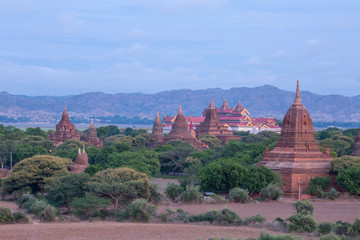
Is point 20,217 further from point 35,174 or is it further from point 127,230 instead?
point 35,174

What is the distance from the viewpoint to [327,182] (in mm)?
48938

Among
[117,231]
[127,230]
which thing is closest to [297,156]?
[127,230]

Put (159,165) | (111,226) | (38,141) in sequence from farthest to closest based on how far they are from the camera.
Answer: (38,141), (159,165), (111,226)

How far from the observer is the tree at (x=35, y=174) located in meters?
48.8

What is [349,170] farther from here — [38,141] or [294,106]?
[38,141]

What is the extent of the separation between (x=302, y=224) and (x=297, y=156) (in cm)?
1459

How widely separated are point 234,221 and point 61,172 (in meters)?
17.3

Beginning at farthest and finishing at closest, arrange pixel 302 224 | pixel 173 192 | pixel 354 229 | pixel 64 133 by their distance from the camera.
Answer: pixel 64 133
pixel 173 192
pixel 302 224
pixel 354 229

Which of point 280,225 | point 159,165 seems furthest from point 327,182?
point 159,165

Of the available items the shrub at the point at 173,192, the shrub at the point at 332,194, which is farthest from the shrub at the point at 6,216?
the shrub at the point at 332,194

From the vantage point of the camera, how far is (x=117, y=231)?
35.7 meters

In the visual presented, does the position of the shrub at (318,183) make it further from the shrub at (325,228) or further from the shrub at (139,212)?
the shrub at (139,212)

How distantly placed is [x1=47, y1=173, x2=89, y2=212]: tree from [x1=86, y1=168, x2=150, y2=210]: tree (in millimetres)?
751

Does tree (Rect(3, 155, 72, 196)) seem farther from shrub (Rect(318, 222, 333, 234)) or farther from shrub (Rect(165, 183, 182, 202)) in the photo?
shrub (Rect(318, 222, 333, 234))
